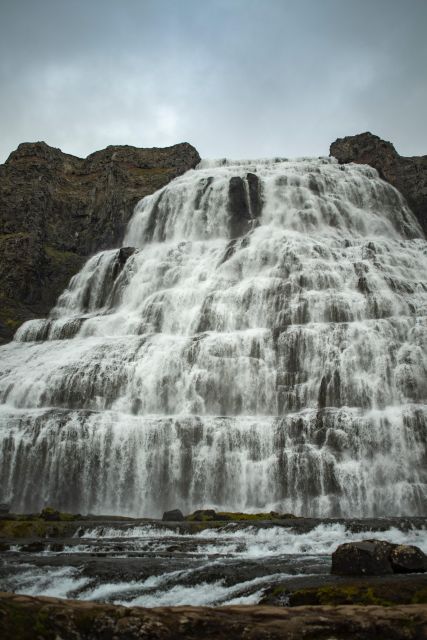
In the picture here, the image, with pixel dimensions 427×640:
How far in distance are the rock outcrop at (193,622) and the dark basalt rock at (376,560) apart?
555 centimetres

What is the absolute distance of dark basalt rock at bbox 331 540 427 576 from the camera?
40.4 feet

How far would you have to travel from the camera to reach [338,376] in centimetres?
3244

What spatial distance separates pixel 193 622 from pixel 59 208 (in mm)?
69074

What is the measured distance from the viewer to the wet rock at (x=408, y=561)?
1250 centimetres

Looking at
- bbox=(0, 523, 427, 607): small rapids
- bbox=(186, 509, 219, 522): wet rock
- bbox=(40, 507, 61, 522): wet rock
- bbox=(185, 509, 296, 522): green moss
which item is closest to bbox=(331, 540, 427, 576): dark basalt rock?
bbox=(0, 523, 427, 607): small rapids

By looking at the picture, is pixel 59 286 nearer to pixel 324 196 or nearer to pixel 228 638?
pixel 324 196

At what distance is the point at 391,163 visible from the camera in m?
67.8

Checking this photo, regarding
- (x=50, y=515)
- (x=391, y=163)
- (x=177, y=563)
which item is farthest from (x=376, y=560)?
(x=391, y=163)

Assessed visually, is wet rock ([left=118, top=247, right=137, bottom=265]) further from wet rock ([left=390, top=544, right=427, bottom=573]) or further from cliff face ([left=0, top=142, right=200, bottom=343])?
wet rock ([left=390, top=544, right=427, bottom=573])

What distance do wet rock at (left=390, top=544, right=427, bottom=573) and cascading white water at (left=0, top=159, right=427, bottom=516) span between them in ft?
49.0

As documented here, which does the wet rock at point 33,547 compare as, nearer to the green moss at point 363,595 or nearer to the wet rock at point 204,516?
the wet rock at point 204,516

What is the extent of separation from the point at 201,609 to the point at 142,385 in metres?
28.9

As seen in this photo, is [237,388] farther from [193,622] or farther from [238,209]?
[238,209]

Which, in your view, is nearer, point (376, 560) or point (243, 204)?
point (376, 560)
